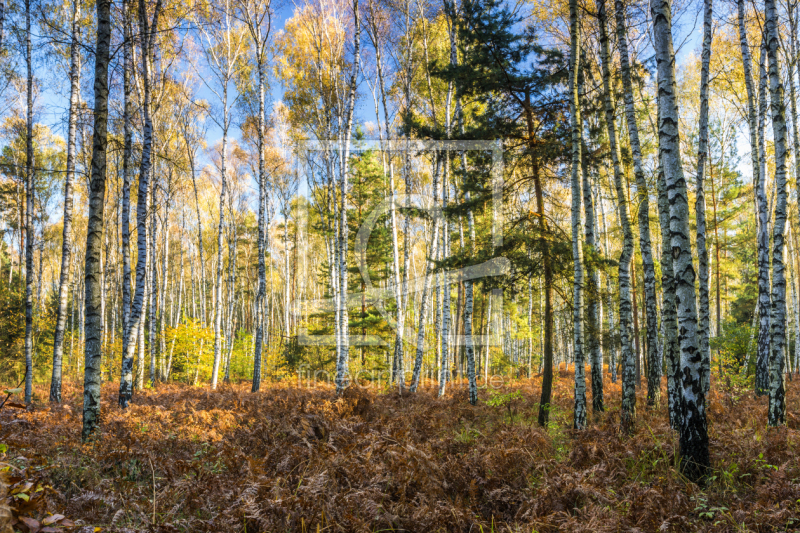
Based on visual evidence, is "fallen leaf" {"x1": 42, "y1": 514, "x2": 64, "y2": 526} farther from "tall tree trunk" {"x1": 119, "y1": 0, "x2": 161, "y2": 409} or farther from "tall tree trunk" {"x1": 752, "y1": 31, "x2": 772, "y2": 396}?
"tall tree trunk" {"x1": 752, "y1": 31, "x2": 772, "y2": 396}

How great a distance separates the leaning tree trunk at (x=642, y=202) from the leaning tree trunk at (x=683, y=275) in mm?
2677

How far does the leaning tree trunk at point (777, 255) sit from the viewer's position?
19.8 ft

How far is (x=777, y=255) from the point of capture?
6434 mm

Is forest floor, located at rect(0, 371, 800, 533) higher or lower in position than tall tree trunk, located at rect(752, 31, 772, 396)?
lower

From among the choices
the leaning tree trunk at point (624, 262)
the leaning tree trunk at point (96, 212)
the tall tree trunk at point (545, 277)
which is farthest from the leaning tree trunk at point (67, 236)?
the leaning tree trunk at point (624, 262)

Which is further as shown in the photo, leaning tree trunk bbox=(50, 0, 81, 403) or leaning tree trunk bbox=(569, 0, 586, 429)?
leaning tree trunk bbox=(50, 0, 81, 403)

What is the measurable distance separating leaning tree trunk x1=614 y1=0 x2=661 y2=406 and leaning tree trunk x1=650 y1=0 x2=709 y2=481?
105 inches

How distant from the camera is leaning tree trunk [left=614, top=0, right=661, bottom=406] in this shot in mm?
6863

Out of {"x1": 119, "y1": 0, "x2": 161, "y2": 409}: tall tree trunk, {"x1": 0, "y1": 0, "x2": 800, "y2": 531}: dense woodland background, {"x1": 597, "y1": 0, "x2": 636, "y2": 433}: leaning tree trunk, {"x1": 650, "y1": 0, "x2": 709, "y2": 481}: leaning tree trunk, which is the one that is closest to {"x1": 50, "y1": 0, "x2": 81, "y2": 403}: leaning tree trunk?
{"x1": 0, "y1": 0, "x2": 800, "y2": 531}: dense woodland background

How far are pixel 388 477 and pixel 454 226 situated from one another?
13.6 m

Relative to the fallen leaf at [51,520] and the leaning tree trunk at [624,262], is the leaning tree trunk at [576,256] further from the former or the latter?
the fallen leaf at [51,520]

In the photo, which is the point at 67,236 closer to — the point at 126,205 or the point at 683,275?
the point at 126,205

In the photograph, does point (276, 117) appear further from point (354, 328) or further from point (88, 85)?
point (354, 328)

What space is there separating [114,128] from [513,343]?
89.3 ft
